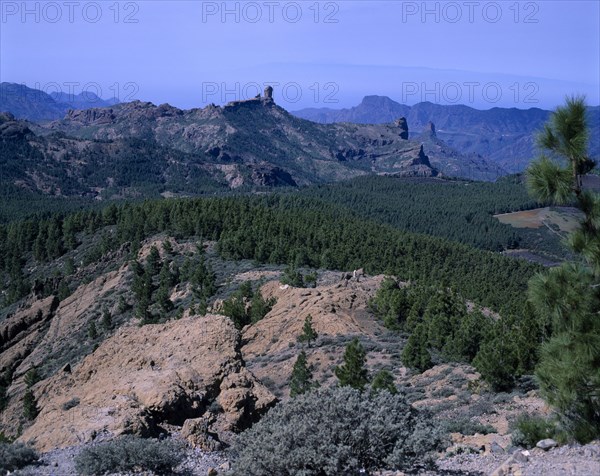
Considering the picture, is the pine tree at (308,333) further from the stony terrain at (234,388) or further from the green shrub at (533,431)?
the green shrub at (533,431)

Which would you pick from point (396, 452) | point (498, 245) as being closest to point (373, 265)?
point (396, 452)

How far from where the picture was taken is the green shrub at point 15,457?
1254cm

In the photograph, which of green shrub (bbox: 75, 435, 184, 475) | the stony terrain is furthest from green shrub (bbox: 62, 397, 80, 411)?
green shrub (bbox: 75, 435, 184, 475)

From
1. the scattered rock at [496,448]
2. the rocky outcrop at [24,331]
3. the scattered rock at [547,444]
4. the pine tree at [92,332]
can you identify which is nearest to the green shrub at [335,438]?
the scattered rock at [496,448]

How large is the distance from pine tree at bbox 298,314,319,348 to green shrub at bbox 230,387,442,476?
677 inches

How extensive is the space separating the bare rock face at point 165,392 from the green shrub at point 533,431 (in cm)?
790

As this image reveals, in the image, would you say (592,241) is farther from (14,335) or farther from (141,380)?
(14,335)

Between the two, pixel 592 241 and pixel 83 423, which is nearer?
pixel 592 241

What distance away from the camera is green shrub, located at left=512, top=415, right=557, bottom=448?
12.4 metres

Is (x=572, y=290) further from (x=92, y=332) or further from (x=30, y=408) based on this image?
(x=92, y=332)

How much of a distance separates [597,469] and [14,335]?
49.2m

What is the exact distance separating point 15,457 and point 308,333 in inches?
736

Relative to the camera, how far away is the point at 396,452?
11.6 metres

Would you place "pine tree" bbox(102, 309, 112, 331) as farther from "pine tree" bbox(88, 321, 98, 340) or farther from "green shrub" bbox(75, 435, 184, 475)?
"green shrub" bbox(75, 435, 184, 475)
